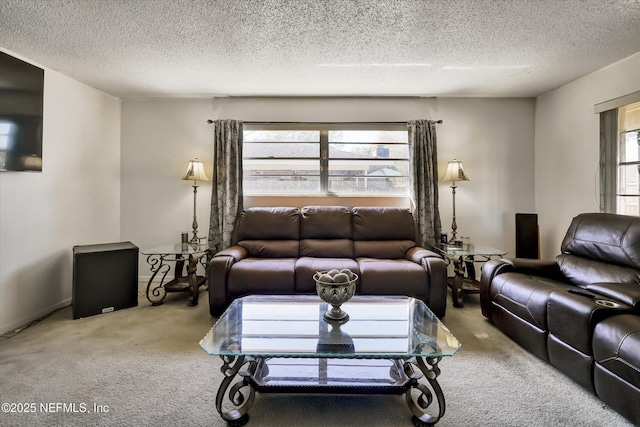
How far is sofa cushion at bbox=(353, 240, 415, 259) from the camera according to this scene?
3.12 metres

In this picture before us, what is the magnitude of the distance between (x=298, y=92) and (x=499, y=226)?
3135 millimetres

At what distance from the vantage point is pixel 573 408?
1.51 metres

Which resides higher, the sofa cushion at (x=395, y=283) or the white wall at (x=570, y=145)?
the white wall at (x=570, y=145)

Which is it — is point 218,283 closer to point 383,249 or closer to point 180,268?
point 180,268

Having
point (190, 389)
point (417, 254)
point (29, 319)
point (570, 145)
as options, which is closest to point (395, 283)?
point (417, 254)

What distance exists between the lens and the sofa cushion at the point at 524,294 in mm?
1886

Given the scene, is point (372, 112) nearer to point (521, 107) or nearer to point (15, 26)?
point (521, 107)

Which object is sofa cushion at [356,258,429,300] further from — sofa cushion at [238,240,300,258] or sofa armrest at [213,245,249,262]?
sofa armrest at [213,245,249,262]

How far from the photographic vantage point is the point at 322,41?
2285mm

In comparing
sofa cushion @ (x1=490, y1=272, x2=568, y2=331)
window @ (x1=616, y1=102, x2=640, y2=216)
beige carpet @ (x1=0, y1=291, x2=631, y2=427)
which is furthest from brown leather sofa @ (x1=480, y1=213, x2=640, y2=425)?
window @ (x1=616, y1=102, x2=640, y2=216)

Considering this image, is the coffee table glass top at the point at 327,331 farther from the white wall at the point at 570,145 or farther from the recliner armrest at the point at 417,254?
the white wall at the point at 570,145

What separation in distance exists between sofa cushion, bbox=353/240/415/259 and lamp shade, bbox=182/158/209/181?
201cm

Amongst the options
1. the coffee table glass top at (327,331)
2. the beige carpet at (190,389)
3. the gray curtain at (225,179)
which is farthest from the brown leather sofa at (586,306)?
the gray curtain at (225,179)

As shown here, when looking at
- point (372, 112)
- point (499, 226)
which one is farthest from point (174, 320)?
point (499, 226)
